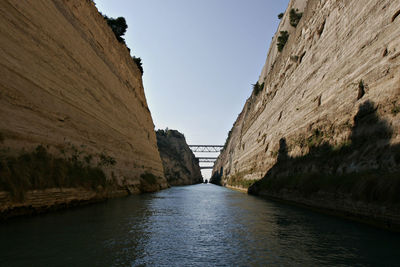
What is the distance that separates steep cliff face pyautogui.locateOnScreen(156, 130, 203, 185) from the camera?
6128 cm

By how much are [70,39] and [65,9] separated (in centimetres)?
231

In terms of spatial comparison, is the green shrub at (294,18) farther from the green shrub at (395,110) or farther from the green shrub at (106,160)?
the green shrub at (106,160)

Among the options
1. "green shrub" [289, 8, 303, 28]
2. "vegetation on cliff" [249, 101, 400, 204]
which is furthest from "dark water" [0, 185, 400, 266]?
"green shrub" [289, 8, 303, 28]

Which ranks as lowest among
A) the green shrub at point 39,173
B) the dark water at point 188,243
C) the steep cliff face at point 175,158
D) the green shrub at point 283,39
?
the dark water at point 188,243

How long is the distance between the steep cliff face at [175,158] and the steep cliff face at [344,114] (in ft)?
131

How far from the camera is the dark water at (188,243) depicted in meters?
4.75

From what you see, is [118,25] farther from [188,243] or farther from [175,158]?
[175,158]

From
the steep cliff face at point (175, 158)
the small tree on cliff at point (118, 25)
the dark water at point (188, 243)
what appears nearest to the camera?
the dark water at point (188, 243)

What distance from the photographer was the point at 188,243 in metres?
6.09

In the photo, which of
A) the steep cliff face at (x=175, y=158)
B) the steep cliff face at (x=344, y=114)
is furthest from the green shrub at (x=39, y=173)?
the steep cliff face at (x=175, y=158)

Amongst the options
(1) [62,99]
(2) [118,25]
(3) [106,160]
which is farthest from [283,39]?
(1) [62,99]

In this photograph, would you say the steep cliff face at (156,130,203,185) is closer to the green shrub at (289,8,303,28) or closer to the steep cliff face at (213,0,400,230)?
the steep cliff face at (213,0,400,230)

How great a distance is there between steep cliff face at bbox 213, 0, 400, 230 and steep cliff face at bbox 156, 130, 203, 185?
1577 inches

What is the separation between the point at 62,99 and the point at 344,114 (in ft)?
47.0
